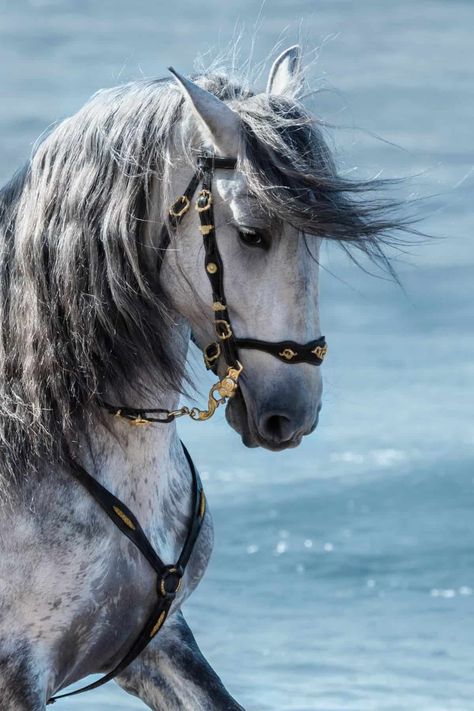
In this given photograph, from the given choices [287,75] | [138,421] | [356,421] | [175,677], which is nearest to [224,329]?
[138,421]

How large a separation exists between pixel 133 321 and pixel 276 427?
0.98ft

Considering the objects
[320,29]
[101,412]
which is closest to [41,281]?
[101,412]

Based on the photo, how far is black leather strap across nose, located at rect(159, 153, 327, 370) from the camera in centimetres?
230

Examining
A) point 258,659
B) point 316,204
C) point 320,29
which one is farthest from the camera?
point 320,29

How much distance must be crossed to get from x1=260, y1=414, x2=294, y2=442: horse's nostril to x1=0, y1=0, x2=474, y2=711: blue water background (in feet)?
1.44

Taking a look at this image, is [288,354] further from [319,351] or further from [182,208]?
[182,208]

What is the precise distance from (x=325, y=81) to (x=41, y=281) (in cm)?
69

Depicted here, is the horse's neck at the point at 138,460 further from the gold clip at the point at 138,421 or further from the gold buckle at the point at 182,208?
the gold buckle at the point at 182,208

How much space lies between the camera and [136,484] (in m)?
2.53

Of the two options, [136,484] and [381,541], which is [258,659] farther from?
[136,484]

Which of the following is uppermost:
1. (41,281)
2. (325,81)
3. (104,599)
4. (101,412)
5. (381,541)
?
(325,81)

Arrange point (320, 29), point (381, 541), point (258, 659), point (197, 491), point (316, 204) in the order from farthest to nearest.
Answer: point (320, 29) < point (381, 541) < point (258, 659) < point (197, 491) < point (316, 204)

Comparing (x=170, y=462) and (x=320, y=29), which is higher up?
(x=170, y=462)

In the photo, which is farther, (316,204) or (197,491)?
(197,491)
